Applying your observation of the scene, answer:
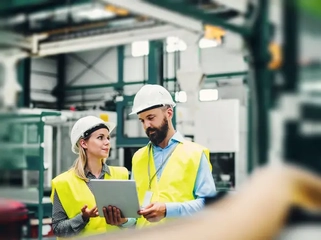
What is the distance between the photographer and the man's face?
1498 mm

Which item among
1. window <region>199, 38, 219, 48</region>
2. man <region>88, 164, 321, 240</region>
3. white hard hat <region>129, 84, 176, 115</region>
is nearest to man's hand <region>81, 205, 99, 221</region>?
white hard hat <region>129, 84, 176, 115</region>

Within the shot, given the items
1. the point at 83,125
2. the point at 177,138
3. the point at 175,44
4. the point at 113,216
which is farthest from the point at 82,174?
the point at 175,44

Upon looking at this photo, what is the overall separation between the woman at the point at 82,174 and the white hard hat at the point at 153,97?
0.30 meters

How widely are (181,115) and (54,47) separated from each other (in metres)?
0.48

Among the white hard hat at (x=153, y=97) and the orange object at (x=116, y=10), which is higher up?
the orange object at (x=116, y=10)

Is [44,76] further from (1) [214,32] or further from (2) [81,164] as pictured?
(1) [214,32]

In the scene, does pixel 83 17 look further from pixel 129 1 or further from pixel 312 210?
pixel 312 210

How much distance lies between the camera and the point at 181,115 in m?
1.37

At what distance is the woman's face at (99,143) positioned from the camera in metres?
1.74

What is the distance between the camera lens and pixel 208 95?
1018 mm

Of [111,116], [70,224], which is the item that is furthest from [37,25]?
[111,116]

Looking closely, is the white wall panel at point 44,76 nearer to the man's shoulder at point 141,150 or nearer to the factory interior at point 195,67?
the factory interior at point 195,67

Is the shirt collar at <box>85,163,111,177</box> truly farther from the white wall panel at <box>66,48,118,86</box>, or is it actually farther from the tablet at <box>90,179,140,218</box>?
the white wall panel at <box>66,48,118,86</box>

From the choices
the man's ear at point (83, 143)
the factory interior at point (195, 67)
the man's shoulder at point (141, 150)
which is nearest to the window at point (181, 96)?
the factory interior at point (195, 67)
